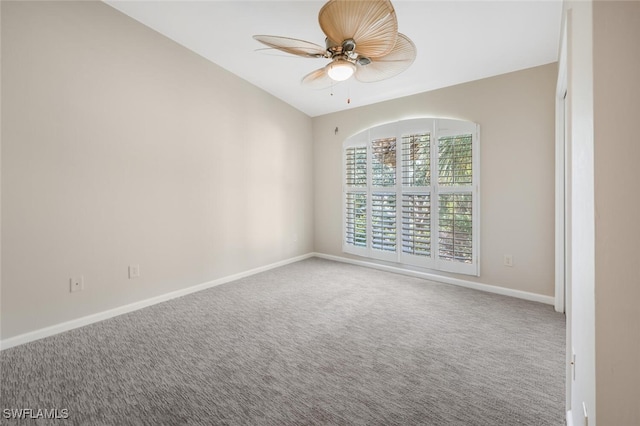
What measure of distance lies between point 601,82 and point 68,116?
3.38 meters

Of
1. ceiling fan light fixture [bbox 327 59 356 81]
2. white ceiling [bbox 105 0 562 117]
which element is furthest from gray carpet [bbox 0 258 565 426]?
white ceiling [bbox 105 0 562 117]

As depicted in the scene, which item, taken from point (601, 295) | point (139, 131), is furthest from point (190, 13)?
point (601, 295)

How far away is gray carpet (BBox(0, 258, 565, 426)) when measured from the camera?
154 centimetres

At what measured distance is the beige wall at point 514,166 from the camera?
2947 mm

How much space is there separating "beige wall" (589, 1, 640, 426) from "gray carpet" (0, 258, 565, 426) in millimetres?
961

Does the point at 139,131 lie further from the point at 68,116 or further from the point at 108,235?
the point at 108,235

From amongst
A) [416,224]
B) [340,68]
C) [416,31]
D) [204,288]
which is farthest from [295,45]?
[204,288]

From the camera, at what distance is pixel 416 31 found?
103 inches

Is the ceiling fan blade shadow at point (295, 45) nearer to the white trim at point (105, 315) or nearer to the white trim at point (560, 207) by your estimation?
the white trim at point (560, 207)

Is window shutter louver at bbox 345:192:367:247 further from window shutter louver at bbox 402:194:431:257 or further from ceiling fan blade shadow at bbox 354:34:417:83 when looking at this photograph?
ceiling fan blade shadow at bbox 354:34:417:83

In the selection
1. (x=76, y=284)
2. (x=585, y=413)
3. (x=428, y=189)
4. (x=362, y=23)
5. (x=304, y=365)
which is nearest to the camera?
(x=585, y=413)

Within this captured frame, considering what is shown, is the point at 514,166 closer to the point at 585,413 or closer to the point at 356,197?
the point at 356,197
